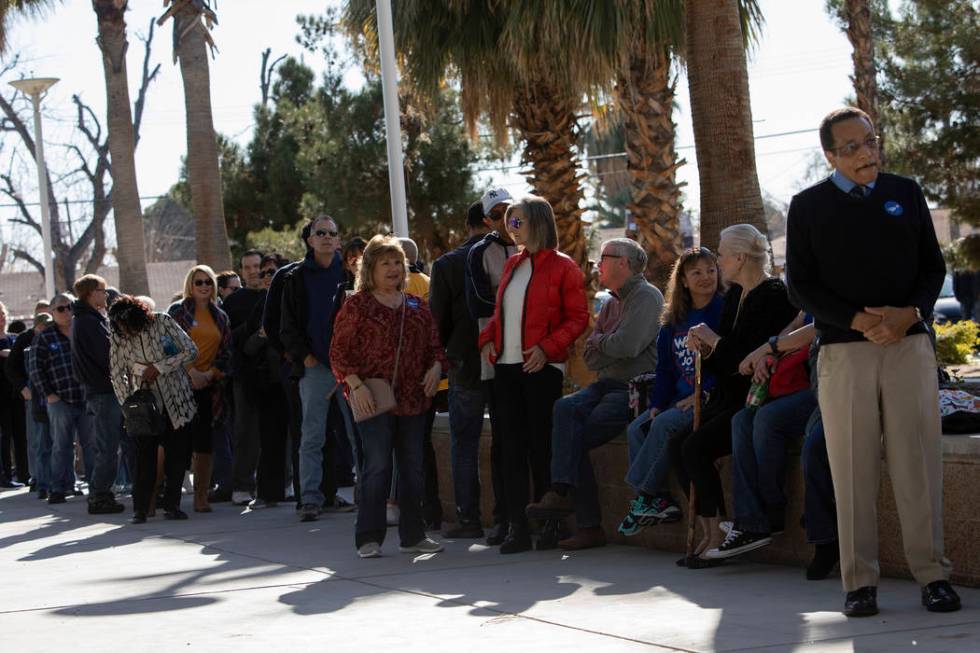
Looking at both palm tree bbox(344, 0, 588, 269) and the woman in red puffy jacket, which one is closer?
Result: the woman in red puffy jacket

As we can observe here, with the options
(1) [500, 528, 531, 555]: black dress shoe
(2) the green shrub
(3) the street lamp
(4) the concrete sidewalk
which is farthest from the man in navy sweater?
(3) the street lamp

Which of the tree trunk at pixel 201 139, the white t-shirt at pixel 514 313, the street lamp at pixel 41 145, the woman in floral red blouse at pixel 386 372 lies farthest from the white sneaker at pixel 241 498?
the street lamp at pixel 41 145

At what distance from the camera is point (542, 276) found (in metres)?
8.57

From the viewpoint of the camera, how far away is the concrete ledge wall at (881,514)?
648 cm

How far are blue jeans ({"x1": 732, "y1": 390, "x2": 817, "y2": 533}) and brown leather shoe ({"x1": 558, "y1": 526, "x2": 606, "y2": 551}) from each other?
1.49m

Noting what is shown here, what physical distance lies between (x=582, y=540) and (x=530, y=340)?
4.05 ft

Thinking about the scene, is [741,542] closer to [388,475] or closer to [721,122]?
[388,475]

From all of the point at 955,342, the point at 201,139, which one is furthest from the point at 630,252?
the point at 955,342

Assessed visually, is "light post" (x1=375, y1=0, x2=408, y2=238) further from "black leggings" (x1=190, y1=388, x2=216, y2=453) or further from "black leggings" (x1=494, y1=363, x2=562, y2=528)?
"black leggings" (x1=494, y1=363, x2=562, y2=528)

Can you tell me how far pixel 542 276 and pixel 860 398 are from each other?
2.90 metres

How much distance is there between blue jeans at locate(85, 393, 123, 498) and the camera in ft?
42.0

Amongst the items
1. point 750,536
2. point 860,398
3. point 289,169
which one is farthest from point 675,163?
point 289,169

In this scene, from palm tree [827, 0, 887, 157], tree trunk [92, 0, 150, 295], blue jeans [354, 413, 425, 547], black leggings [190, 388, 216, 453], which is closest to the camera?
blue jeans [354, 413, 425, 547]

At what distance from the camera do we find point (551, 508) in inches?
335
